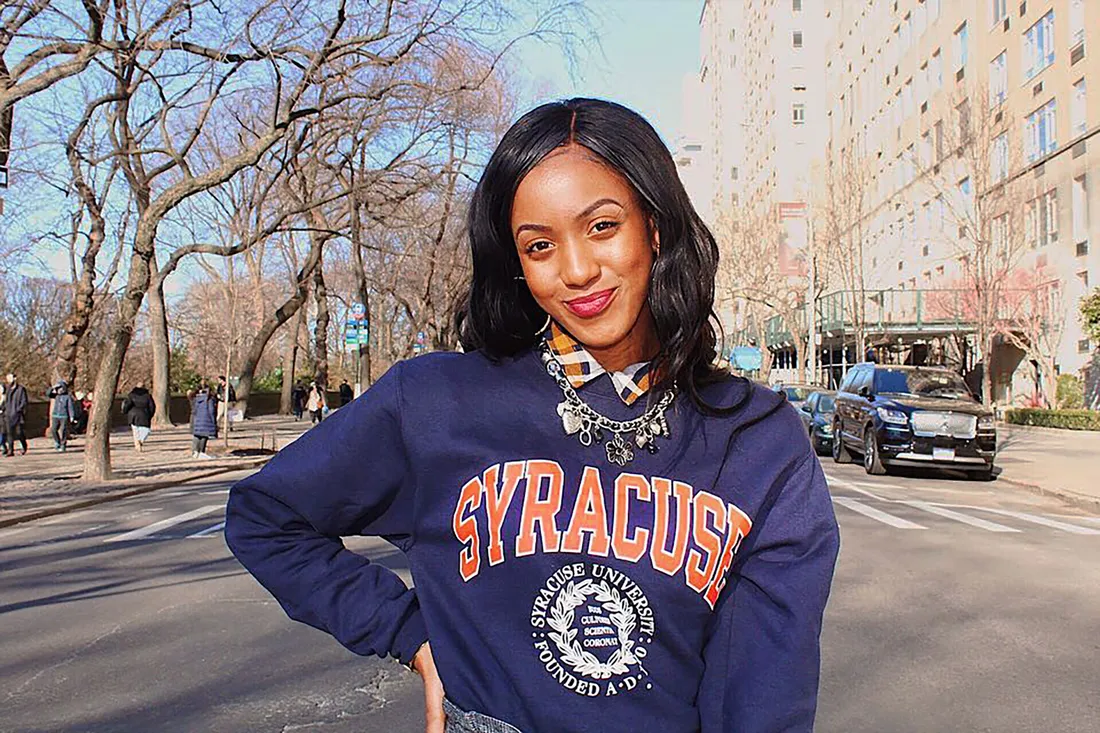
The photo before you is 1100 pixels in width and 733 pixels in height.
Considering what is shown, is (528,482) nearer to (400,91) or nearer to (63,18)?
(63,18)

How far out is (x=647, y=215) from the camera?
1.82 m

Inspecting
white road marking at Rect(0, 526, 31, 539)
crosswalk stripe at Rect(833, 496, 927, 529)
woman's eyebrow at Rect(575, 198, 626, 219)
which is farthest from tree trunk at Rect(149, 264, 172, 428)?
woman's eyebrow at Rect(575, 198, 626, 219)

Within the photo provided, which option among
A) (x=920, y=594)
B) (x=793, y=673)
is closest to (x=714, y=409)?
(x=793, y=673)

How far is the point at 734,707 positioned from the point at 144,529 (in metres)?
11.2

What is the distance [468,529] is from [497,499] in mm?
72

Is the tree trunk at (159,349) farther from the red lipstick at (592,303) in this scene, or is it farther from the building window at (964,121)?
the red lipstick at (592,303)

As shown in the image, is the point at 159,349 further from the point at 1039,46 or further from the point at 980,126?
the point at 1039,46

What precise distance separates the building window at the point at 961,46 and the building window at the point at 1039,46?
5.43 metres

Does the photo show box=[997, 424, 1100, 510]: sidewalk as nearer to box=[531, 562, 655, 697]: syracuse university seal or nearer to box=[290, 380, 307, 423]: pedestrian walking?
box=[531, 562, 655, 697]: syracuse university seal

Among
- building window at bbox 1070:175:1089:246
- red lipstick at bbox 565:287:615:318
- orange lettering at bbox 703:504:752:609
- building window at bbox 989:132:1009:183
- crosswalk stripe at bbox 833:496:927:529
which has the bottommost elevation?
crosswalk stripe at bbox 833:496:927:529

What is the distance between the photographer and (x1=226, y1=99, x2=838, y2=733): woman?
1.64 m

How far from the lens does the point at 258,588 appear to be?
8.18 meters

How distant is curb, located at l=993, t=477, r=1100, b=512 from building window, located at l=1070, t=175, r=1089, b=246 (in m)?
17.8

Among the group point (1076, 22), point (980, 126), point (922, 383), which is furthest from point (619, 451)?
point (1076, 22)
